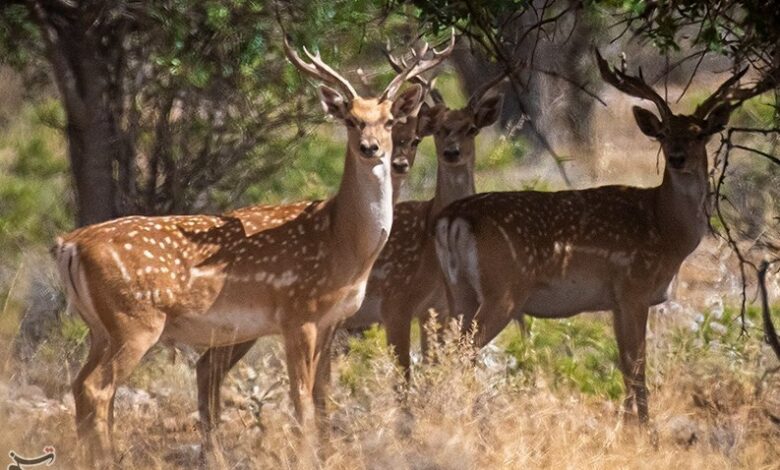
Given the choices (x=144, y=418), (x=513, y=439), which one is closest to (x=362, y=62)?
(x=144, y=418)

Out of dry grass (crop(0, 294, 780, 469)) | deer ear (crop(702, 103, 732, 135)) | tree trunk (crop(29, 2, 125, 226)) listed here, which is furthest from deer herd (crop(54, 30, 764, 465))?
tree trunk (crop(29, 2, 125, 226))

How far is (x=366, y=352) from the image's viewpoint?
9.59 meters

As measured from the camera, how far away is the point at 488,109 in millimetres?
10008

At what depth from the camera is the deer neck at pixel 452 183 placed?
973 cm

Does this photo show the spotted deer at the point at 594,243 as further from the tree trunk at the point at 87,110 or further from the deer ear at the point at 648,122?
the tree trunk at the point at 87,110

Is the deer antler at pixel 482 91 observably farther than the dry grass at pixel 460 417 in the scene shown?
Yes

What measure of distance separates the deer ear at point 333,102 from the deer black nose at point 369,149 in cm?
34

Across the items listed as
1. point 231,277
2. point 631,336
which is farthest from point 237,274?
point 631,336

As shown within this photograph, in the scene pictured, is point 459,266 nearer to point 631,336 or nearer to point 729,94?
point 631,336

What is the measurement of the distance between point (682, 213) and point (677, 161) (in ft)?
1.14

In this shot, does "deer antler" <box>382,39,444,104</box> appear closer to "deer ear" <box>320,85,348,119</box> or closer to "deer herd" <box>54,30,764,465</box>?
"deer herd" <box>54,30,764,465</box>

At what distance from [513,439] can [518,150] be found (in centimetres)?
963

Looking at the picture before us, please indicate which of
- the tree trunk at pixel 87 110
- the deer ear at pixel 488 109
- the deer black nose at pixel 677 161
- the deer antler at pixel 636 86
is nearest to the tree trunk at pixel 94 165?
the tree trunk at pixel 87 110

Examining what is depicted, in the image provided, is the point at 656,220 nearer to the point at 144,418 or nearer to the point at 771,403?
the point at 771,403
